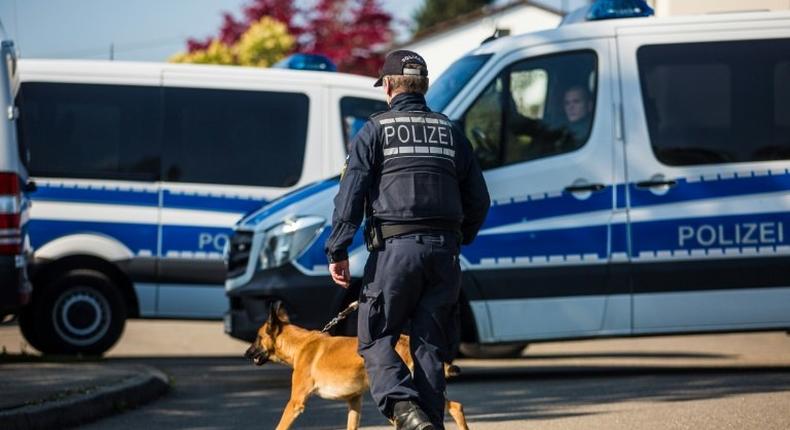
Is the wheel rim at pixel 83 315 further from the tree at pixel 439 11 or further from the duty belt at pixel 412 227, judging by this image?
→ the tree at pixel 439 11

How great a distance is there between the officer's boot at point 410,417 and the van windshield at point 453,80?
439cm

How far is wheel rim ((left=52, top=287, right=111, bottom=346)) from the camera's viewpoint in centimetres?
1225

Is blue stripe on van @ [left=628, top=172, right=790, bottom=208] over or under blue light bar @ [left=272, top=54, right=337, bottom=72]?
under

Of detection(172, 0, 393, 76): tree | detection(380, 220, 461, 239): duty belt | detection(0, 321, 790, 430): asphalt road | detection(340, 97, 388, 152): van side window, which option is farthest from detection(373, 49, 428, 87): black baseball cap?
detection(172, 0, 393, 76): tree

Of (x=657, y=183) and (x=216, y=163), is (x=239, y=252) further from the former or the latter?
(x=657, y=183)

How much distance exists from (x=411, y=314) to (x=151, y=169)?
6.60m

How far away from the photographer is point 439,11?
81562 millimetres

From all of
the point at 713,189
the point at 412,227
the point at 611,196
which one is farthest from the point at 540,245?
the point at 412,227

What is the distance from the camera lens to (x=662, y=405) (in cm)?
862

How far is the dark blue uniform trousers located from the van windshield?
4.08 metres

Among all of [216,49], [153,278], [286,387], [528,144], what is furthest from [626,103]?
[216,49]

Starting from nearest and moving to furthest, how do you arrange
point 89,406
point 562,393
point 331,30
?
1. point 89,406
2. point 562,393
3. point 331,30

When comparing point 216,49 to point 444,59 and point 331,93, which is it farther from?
point 331,93

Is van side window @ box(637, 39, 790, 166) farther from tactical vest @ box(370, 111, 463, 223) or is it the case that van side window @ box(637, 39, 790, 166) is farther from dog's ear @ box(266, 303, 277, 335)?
tactical vest @ box(370, 111, 463, 223)
